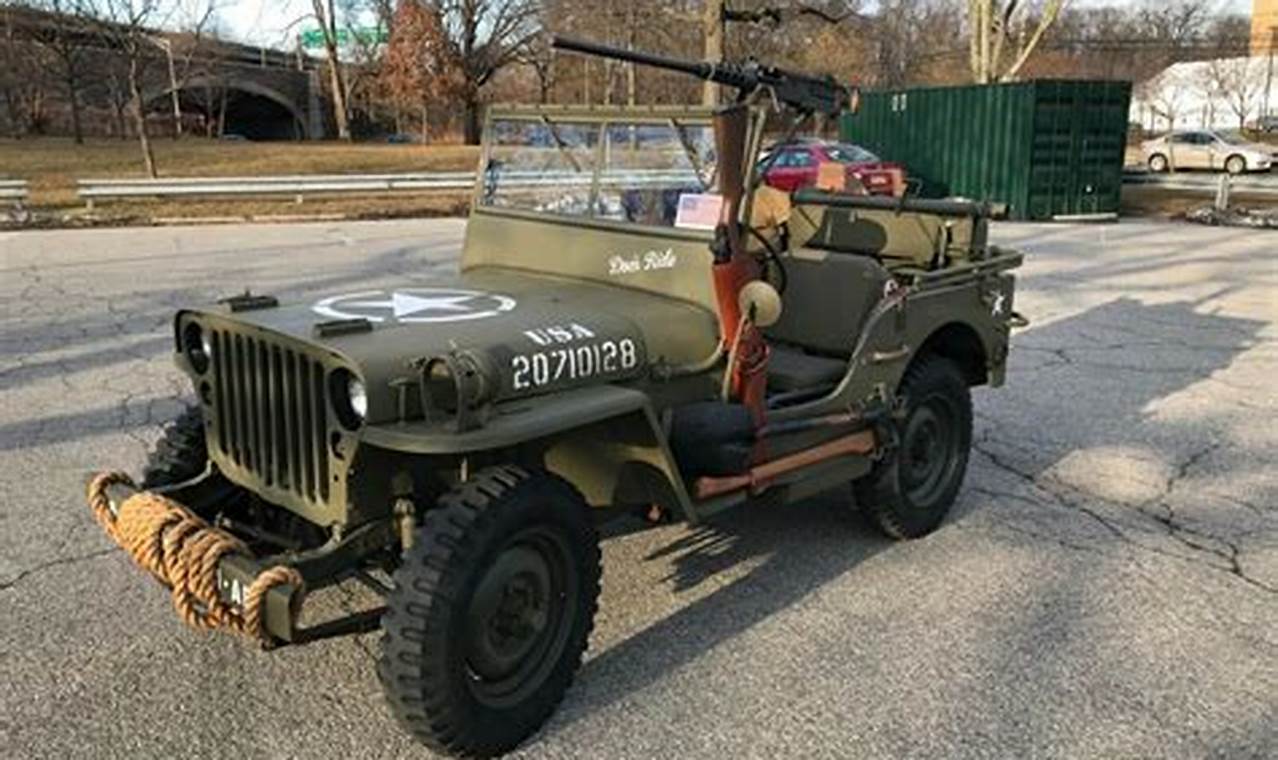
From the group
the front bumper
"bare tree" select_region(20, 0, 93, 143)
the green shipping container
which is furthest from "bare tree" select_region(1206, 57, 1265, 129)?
the front bumper

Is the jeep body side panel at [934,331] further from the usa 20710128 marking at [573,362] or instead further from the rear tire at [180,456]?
the rear tire at [180,456]

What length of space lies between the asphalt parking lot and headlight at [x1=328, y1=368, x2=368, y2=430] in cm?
92

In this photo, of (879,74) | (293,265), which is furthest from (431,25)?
(293,265)

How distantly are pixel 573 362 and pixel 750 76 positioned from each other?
1375 millimetres

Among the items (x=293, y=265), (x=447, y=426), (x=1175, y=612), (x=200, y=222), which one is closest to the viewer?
(x=447, y=426)

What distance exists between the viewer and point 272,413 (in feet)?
11.0

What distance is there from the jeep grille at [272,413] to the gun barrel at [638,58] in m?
1.50

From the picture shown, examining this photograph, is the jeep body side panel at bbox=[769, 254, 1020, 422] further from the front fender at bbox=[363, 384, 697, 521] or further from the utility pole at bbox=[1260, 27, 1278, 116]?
the utility pole at bbox=[1260, 27, 1278, 116]

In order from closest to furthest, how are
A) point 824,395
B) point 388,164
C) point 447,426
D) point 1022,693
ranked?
point 447,426 < point 1022,693 < point 824,395 < point 388,164

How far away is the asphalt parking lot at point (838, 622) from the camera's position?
3334 millimetres

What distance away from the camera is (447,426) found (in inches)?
119

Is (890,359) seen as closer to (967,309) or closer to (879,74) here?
(967,309)

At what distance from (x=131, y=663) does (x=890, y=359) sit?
3.04m

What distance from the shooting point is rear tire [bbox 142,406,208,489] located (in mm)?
3846
